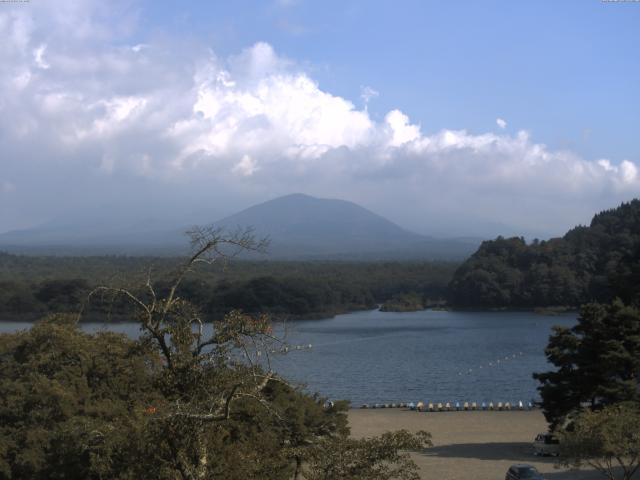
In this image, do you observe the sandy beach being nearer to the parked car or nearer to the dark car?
the parked car

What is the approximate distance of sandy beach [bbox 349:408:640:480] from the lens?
41.7 ft

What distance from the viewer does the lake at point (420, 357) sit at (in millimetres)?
24875

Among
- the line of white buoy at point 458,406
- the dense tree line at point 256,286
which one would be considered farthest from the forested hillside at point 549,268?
the line of white buoy at point 458,406

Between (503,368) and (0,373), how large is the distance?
2159 cm

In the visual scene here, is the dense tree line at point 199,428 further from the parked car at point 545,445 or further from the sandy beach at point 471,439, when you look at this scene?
the parked car at point 545,445

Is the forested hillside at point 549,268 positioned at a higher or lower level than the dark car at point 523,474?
higher

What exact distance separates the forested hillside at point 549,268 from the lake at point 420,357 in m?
3.39

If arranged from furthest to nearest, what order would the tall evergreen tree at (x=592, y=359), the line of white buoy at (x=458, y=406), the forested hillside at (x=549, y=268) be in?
the forested hillside at (x=549, y=268) → the line of white buoy at (x=458, y=406) → the tall evergreen tree at (x=592, y=359)

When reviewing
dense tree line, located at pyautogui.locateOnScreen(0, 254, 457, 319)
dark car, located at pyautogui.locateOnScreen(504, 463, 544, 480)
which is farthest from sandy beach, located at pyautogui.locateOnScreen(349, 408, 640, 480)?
dense tree line, located at pyautogui.locateOnScreen(0, 254, 457, 319)

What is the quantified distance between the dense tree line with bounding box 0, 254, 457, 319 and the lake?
1.98m

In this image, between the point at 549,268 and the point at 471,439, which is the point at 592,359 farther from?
the point at 549,268

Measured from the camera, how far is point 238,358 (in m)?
5.83

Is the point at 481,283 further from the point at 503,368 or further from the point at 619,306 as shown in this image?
Result: the point at 619,306

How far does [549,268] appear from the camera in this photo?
181ft
